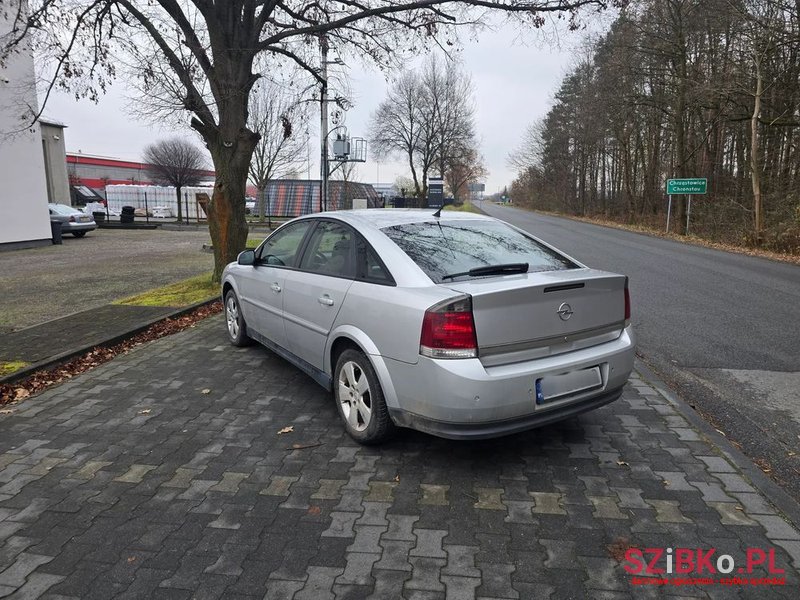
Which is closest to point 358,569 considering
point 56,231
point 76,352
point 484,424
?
point 484,424

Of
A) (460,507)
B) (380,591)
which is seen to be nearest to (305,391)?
(460,507)

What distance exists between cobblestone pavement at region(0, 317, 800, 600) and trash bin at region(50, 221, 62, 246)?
16.4m

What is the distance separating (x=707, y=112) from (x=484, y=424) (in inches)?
1157

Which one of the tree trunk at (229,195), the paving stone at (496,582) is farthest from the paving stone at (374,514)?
the tree trunk at (229,195)

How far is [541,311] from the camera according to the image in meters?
3.18

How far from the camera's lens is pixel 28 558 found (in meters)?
2.53

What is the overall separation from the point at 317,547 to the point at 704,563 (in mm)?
1779

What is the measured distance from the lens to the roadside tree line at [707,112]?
56.9 ft

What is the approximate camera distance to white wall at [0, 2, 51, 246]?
15195 millimetres

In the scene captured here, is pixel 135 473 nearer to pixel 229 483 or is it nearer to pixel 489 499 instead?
pixel 229 483

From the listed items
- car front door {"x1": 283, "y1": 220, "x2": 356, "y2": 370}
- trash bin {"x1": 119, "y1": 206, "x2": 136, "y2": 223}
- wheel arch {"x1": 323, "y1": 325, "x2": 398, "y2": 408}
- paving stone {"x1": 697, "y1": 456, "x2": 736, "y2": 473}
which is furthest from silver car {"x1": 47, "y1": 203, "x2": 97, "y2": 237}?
paving stone {"x1": 697, "y1": 456, "x2": 736, "y2": 473}

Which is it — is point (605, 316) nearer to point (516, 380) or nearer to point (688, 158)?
point (516, 380)

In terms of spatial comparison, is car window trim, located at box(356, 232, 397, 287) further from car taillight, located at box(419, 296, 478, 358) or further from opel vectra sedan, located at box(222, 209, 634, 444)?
car taillight, located at box(419, 296, 478, 358)

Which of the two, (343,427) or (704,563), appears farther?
(343,427)
